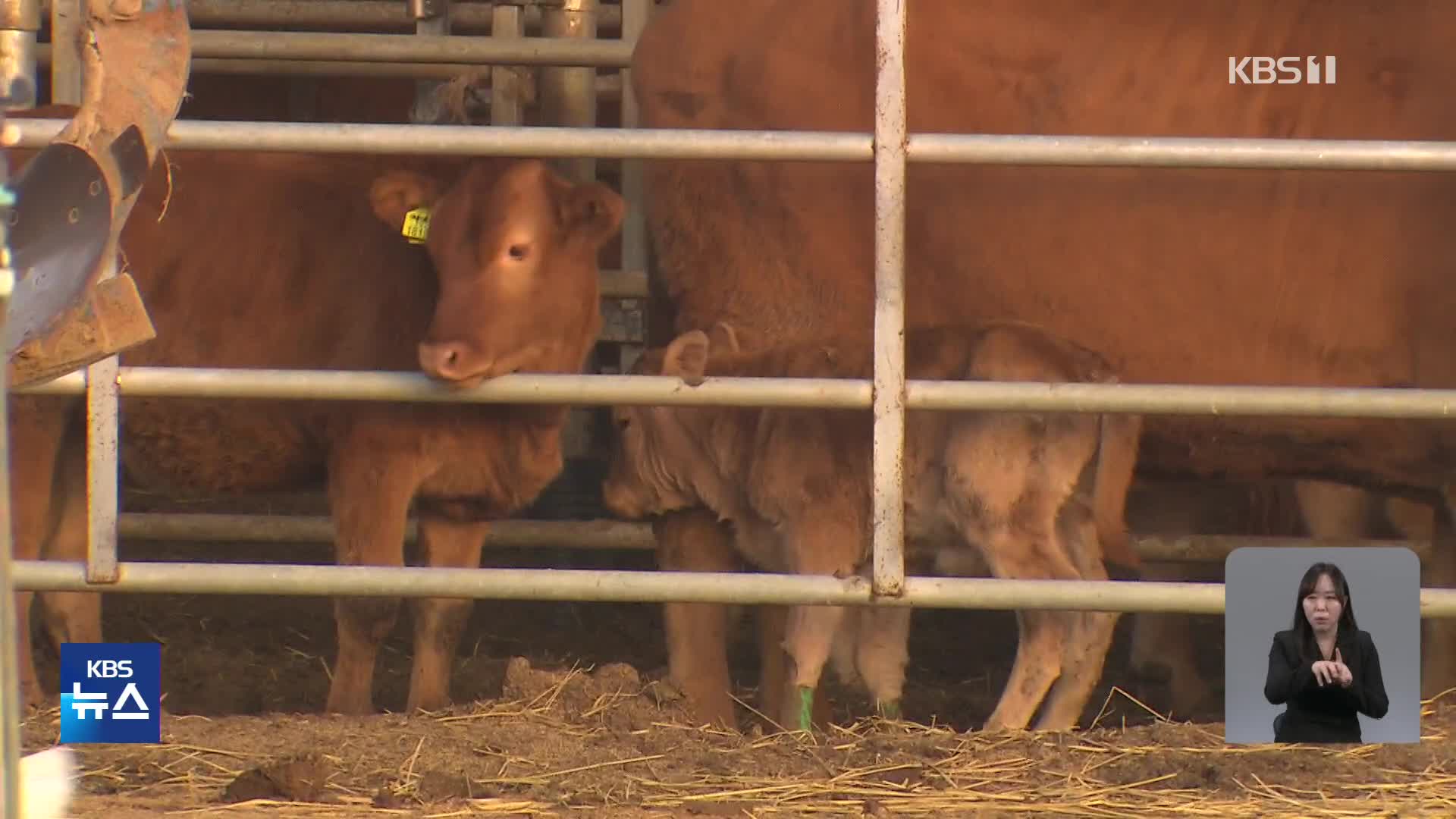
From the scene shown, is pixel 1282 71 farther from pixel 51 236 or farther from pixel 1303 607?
pixel 51 236

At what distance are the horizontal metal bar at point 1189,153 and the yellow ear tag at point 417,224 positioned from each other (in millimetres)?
1979

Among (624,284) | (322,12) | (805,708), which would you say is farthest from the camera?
(322,12)

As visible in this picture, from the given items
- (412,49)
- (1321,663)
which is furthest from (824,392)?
(412,49)

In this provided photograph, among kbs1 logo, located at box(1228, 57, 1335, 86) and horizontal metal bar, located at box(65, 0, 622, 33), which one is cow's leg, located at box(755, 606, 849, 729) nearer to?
kbs1 logo, located at box(1228, 57, 1335, 86)

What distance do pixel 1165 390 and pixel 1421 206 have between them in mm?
1495

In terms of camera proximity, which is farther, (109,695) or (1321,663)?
(109,695)

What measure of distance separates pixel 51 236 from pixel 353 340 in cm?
307

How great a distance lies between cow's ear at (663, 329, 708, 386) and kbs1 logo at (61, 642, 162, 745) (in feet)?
4.60

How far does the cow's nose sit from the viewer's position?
16.0ft

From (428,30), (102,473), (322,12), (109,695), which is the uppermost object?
(322,12)

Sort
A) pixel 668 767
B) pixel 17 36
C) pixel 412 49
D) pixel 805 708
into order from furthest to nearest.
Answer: pixel 412 49 → pixel 805 708 → pixel 17 36 → pixel 668 767

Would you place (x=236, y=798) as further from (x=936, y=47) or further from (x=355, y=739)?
(x=936, y=47)

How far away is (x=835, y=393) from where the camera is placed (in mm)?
4480

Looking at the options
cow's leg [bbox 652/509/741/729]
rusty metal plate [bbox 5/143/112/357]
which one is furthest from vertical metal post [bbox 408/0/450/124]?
rusty metal plate [bbox 5/143/112/357]
